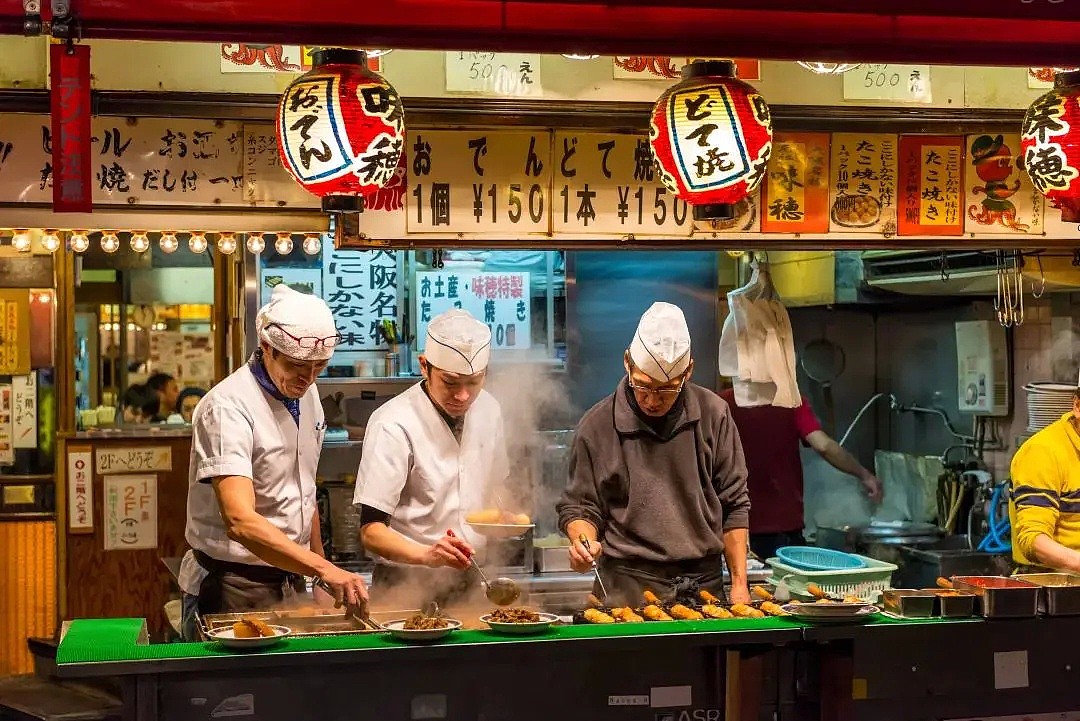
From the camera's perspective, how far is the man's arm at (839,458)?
9.10 metres

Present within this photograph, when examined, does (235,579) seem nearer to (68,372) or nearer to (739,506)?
(739,506)

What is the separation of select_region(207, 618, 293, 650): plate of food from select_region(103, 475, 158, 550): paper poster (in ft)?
14.8

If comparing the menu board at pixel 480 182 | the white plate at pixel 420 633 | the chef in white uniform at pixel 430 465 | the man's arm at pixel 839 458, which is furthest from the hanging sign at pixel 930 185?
the white plate at pixel 420 633

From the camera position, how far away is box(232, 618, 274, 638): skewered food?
4.40 metres

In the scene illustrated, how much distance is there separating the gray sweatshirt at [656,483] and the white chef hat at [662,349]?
10.8 inches

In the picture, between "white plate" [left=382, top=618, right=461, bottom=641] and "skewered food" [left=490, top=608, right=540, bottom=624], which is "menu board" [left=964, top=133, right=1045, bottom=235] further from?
"white plate" [left=382, top=618, right=461, bottom=641]

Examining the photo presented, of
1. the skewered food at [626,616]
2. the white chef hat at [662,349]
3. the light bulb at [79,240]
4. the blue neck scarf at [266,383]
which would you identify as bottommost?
the skewered food at [626,616]

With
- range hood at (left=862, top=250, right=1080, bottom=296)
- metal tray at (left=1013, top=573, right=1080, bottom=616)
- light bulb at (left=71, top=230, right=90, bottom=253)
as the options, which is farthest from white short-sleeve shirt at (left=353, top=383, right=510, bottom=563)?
range hood at (left=862, top=250, right=1080, bottom=296)

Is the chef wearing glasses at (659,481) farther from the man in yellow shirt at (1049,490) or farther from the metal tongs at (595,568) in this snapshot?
the man in yellow shirt at (1049,490)

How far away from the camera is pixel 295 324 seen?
5.48m

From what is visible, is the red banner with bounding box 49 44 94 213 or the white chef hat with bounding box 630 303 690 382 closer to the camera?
the red banner with bounding box 49 44 94 213

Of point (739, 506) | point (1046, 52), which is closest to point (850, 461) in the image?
point (739, 506)

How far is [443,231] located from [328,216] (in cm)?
64

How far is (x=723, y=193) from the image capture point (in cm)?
570
